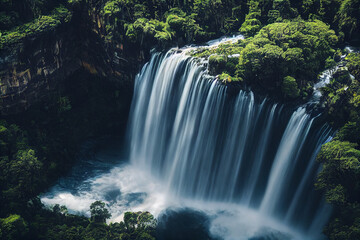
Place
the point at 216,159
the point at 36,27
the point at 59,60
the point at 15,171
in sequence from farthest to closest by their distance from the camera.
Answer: the point at 59,60 < the point at 36,27 < the point at 216,159 < the point at 15,171

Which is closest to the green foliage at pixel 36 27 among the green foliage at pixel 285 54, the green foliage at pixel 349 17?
the green foliage at pixel 285 54

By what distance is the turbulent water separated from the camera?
24312mm

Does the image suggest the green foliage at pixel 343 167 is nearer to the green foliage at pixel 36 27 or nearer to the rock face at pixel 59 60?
the rock face at pixel 59 60

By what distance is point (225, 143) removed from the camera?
26656 millimetres

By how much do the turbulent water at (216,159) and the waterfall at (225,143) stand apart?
2.5 inches

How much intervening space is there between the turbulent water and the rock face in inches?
121

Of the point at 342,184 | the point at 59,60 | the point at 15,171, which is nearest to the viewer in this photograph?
the point at 342,184

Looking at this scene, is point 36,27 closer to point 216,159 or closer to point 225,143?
point 225,143

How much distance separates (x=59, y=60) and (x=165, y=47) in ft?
28.2

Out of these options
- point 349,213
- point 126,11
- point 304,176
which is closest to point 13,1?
point 126,11

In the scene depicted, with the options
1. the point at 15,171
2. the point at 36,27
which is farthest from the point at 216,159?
the point at 36,27

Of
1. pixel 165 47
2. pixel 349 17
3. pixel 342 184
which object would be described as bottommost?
pixel 342 184

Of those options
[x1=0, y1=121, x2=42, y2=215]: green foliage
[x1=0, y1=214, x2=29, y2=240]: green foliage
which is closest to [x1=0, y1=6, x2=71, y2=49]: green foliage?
[x1=0, y1=121, x2=42, y2=215]: green foliage

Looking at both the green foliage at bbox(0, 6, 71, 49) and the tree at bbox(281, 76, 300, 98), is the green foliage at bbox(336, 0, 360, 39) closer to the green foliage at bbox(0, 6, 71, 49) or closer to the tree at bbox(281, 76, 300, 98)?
the tree at bbox(281, 76, 300, 98)
